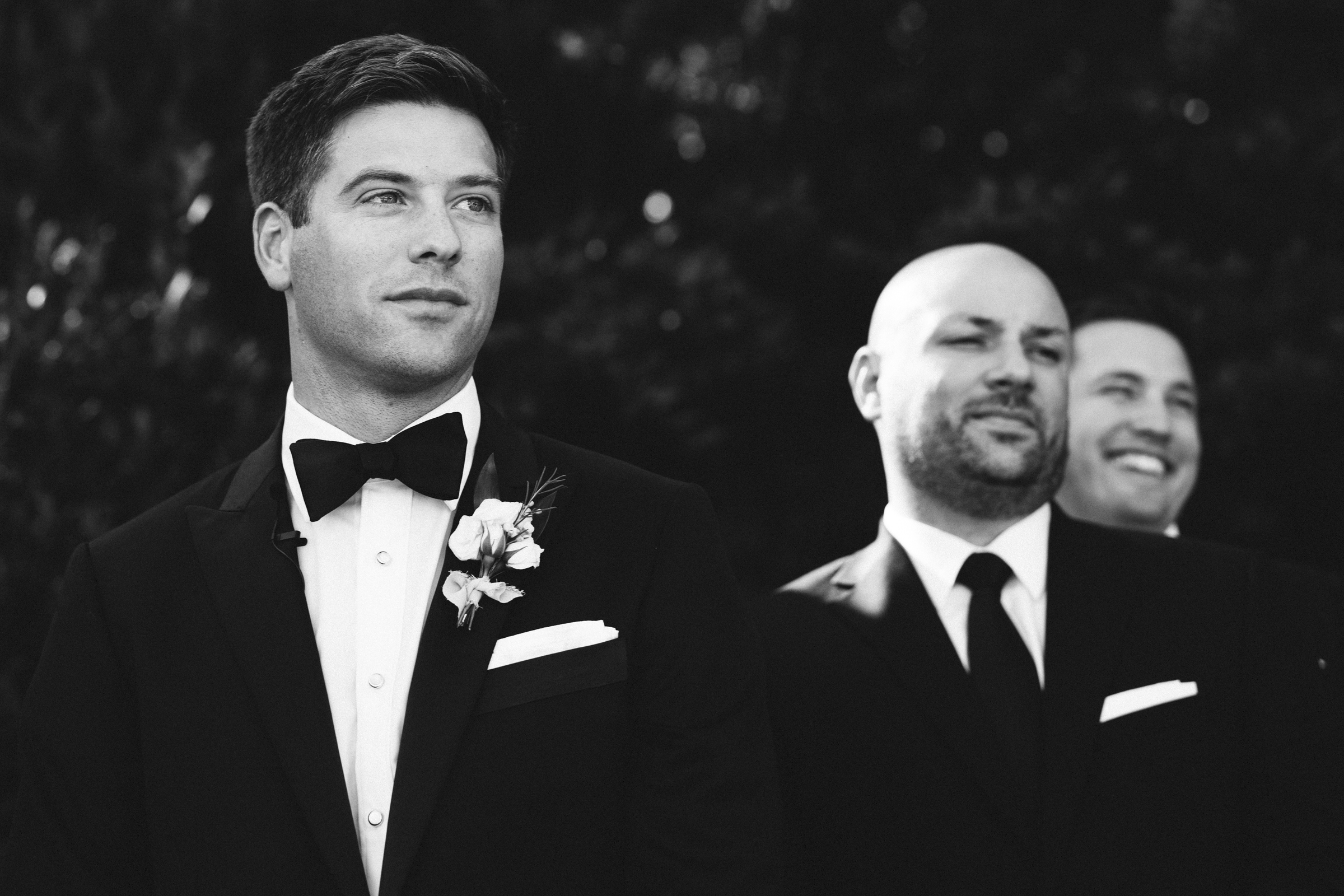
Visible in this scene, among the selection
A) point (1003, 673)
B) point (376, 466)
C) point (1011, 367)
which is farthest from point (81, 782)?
point (1011, 367)

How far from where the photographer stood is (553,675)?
2.43 m

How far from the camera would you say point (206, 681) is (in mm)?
2420

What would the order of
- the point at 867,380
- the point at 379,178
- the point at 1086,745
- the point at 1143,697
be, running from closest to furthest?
the point at 379,178 → the point at 1086,745 → the point at 1143,697 → the point at 867,380

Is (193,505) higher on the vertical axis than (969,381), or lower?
lower

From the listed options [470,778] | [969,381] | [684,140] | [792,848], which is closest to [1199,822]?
[792,848]

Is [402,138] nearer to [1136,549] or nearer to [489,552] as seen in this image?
[489,552]

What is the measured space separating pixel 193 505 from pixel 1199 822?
7.87 feet

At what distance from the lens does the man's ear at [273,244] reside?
2760mm

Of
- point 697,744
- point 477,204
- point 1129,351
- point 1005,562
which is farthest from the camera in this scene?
point 1129,351

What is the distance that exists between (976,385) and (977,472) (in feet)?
0.84

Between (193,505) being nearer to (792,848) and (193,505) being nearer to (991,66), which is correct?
(792,848)

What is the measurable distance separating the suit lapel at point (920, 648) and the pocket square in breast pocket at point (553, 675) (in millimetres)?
1003

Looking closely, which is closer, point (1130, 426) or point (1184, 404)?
point (1130, 426)

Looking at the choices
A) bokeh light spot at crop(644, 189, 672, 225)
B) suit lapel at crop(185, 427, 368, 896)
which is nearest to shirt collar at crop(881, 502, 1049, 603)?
suit lapel at crop(185, 427, 368, 896)
